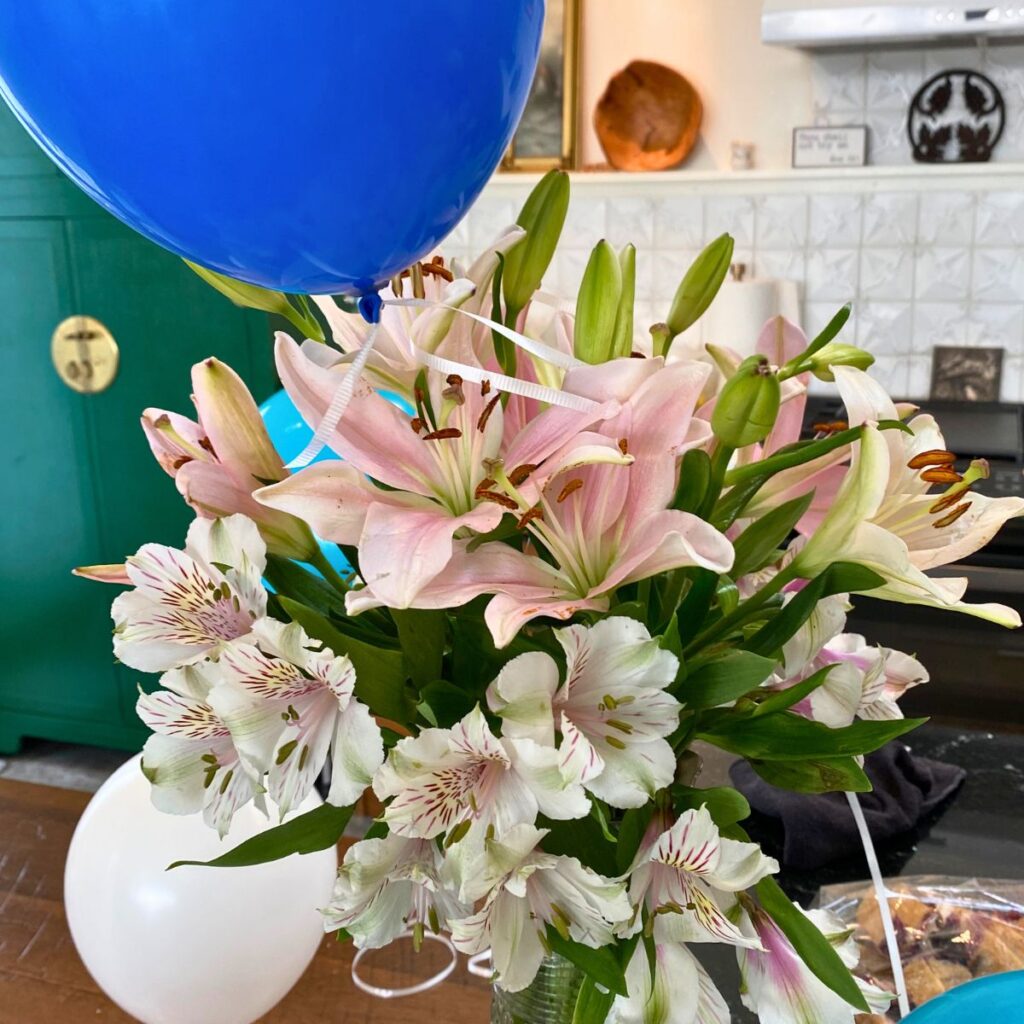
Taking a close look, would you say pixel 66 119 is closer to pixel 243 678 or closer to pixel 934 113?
pixel 243 678

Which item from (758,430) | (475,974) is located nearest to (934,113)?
(475,974)

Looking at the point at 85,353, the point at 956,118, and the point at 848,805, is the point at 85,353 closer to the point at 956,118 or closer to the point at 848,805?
the point at 956,118

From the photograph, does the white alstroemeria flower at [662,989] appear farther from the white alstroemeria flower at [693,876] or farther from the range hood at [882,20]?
the range hood at [882,20]

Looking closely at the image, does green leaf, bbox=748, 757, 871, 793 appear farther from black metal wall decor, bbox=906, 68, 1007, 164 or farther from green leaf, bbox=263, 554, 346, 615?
black metal wall decor, bbox=906, 68, 1007, 164

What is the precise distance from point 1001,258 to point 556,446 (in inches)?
103

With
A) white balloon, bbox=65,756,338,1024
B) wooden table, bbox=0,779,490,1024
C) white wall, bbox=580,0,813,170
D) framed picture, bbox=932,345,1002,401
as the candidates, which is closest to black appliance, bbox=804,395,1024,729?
framed picture, bbox=932,345,1002,401

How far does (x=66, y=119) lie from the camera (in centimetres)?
44

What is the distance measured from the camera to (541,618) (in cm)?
56

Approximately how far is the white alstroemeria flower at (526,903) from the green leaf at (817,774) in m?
0.12

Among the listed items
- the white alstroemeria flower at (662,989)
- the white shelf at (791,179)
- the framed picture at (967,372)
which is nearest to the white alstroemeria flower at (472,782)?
the white alstroemeria flower at (662,989)

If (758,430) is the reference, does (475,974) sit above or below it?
below

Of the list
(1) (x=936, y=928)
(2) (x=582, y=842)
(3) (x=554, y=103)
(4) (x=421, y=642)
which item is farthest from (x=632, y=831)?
(3) (x=554, y=103)

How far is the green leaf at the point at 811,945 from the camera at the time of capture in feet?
1.68

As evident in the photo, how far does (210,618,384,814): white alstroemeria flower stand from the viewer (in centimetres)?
46
